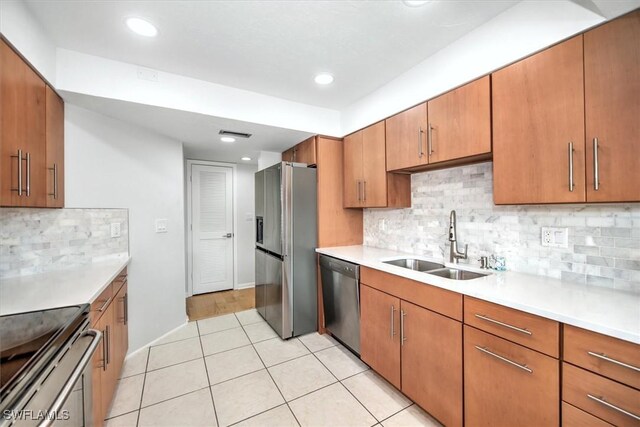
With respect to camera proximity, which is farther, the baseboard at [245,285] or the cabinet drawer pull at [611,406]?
the baseboard at [245,285]

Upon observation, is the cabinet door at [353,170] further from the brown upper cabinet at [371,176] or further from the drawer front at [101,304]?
the drawer front at [101,304]

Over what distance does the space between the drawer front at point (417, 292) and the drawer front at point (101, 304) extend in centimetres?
178

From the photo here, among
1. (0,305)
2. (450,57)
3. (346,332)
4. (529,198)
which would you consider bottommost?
(346,332)

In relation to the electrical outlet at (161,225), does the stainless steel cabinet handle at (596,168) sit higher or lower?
higher

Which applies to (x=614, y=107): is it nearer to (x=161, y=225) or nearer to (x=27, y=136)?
(x=27, y=136)

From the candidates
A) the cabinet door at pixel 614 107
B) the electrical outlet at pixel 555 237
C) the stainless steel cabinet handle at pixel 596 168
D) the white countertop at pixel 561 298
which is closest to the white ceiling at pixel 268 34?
the cabinet door at pixel 614 107

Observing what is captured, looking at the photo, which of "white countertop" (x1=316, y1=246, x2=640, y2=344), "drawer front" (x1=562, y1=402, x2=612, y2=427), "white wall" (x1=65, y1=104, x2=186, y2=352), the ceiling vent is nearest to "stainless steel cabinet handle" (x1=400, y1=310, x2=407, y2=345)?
"white countertop" (x1=316, y1=246, x2=640, y2=344)

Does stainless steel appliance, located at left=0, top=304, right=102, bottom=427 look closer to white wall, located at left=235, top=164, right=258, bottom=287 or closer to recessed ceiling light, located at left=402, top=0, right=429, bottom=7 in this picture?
recessed ceiling light, located at left=402, top=0, right=429, bottom=7

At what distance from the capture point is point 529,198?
4.70 ft

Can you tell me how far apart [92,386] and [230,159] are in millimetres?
3349

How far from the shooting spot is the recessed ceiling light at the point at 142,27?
1.53 m

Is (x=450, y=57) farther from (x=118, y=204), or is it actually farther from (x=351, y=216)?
(x=118, y=204)

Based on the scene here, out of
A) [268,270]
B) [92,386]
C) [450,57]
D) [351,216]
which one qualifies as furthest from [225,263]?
[450,57]

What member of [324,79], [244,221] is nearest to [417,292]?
[324,79]
